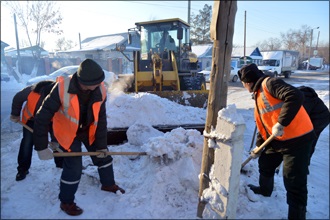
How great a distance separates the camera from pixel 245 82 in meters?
2.64

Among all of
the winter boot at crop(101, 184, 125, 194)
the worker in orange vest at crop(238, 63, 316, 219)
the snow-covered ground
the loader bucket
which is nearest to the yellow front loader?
the loader bucket

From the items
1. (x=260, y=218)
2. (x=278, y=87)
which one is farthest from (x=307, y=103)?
(x=260, y=218)

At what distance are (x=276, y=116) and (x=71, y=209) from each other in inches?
87.3

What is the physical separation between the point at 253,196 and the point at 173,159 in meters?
0.98

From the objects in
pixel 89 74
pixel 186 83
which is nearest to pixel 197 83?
pixel 186 83

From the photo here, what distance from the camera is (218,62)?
234cm

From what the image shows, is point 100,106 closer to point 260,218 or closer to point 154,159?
point 154,159

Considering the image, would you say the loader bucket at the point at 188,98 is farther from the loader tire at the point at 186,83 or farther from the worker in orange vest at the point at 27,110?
the worker in orange vest at the point at 27,110

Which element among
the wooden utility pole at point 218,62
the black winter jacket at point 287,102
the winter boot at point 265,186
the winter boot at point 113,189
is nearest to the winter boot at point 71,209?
the winter boot at point 113,189

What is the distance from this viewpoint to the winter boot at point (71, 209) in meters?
2.50

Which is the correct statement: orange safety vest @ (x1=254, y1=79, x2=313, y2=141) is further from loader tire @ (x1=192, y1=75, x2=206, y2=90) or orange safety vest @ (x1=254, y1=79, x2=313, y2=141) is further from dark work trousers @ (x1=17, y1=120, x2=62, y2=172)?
loader tire @ (x1=192, y1=75, x2=206, y2=90)

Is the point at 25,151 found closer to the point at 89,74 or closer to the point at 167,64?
the point at 89,74

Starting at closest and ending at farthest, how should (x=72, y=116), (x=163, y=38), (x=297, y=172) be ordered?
1. (x=297, y=172)
2. (x=72, y=116)
3. (x=163, y=38)

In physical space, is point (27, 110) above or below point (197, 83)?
below
